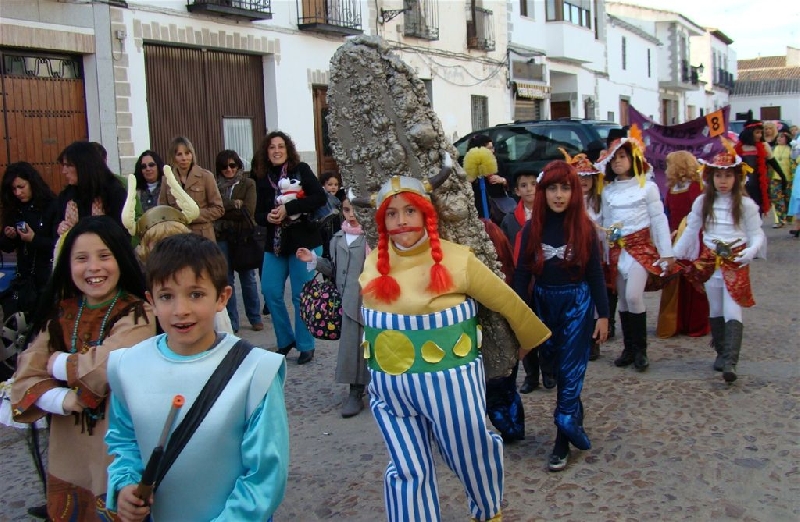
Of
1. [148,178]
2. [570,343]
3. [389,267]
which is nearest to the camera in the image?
[389,267]

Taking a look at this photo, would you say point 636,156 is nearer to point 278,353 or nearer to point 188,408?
point 278,353

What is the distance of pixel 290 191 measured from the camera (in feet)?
21.4

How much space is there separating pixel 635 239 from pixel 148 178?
4.10 meters

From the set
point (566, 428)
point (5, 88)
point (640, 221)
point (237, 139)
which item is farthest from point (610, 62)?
point (566, 428)

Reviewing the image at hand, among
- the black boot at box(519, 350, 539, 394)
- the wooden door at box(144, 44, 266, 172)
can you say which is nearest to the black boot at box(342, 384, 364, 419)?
the black boot at box(519, 350, 539, 394)

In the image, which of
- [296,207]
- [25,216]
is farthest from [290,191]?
[25,216]

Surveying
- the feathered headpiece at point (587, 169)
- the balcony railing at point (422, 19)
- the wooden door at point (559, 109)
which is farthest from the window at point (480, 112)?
the feathered headpiece at point (587, 169)

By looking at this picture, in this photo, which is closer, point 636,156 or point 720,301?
point 720,301

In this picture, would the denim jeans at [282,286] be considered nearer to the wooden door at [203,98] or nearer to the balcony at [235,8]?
the wooden door at [203,98]

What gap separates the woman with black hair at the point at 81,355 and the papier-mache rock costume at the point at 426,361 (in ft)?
2.97

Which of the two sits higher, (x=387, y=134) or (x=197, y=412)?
(x=387, y=134)

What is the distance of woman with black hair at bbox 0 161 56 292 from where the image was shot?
6211 millimetres

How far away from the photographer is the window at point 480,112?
22406mm

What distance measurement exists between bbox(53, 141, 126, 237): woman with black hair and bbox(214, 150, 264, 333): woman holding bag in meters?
2.04
